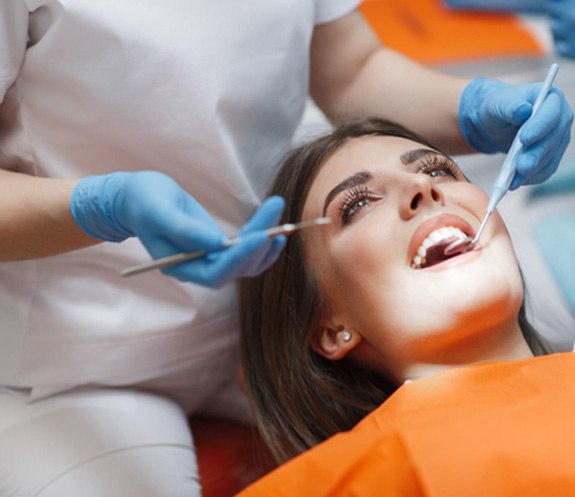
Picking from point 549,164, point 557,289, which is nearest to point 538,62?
point 557,289

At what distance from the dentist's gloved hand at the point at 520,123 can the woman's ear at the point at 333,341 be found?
0.33 m

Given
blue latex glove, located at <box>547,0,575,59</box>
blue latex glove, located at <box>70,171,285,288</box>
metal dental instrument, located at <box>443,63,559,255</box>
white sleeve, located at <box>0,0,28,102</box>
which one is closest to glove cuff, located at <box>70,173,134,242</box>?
blue latex glove, located at <box>70,171,285,288</box>

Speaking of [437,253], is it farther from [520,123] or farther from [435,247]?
[520,123]

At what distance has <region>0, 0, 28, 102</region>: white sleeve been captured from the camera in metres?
1.15

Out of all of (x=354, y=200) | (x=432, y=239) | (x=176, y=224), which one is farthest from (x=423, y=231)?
(x=176, y=224)

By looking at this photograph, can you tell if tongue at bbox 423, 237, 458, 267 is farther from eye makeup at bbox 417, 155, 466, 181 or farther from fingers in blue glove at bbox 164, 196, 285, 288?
fingers in blue glove at bbox 164, 196, 285, 288

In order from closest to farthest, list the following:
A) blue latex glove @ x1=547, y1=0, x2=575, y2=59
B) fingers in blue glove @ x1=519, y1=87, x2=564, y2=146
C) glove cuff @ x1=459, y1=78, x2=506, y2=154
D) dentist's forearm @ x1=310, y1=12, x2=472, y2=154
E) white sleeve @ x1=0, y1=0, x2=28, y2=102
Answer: white sleeve @ x1=0, y1=0, x2=28, y2=102
fingers in blue glove @ x1=519, y1=87, x2=564, y2=146
glove cuff @ x1=459, y1=78, x2=506, y2=154
dentist's forearm @ x1=310, y1=12, x2=472, y2=154
blue latex glove @ x1=547, y1=0, x2=575, y2=59

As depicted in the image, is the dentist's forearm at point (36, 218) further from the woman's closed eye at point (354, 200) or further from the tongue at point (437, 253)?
the tongue at point (437, 253)

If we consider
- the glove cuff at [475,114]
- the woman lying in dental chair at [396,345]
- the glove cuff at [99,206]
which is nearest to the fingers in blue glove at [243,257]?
the glove cuff at [99,206]

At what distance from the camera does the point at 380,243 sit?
1.17 m

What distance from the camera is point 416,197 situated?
1.18 metres

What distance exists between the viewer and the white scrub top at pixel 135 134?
1.23 meters

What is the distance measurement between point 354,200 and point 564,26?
1.04 meters

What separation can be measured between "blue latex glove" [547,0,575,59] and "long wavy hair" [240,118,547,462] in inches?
30.7
